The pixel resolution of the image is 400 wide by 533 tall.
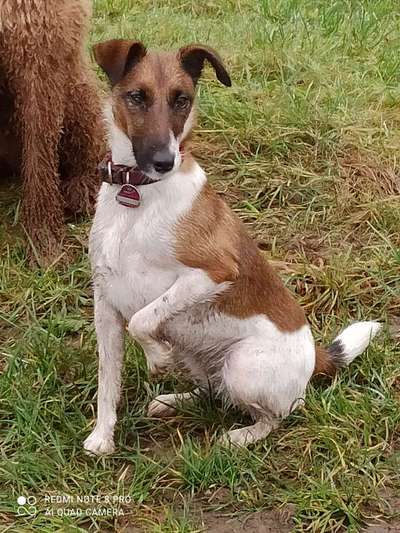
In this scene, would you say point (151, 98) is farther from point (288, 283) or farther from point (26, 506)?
point (288, 283)

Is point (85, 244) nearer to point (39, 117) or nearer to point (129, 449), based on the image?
point (39, 117)

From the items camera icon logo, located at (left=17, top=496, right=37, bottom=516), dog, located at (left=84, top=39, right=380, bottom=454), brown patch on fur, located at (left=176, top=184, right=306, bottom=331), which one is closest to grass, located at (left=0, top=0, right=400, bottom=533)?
camera icon logo, located at (left=17, top=496, right=37, bottom=516)

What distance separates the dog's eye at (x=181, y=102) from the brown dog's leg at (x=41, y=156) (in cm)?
139

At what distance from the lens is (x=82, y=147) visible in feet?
17.4

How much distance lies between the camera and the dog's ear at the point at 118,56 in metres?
3.41

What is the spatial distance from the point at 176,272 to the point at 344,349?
85 cm

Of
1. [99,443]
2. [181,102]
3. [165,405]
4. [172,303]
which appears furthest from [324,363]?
[181,102]

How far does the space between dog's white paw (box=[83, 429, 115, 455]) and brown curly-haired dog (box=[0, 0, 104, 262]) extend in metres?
1.37

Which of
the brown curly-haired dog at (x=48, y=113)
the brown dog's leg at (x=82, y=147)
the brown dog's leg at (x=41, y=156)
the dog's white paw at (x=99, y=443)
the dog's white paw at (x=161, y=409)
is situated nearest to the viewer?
the dog's white paw at (x=99, y=443)

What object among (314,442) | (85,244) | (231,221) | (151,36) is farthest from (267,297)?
(151,36)

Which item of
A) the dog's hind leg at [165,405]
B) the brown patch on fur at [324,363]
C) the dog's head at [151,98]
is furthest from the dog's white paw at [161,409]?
the dog's head at [151,98]

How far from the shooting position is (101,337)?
3723mm

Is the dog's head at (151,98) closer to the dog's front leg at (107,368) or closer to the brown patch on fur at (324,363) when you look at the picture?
the dog's front leg at (107,368)

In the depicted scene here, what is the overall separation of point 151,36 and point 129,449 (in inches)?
135
